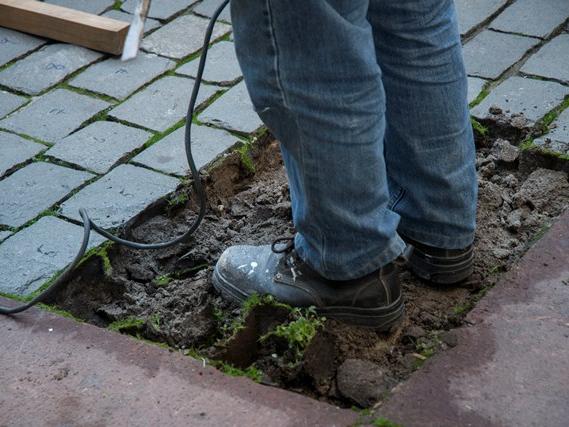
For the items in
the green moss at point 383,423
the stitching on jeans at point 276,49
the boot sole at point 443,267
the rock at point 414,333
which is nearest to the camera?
the stitching on jeans at point 276,49

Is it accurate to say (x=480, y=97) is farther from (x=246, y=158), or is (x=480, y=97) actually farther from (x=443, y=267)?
(x=443, y=267)

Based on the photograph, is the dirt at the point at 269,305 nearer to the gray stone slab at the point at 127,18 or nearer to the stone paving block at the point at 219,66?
the stone paving block at the point at 219,66

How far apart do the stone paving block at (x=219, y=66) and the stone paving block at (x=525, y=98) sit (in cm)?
98

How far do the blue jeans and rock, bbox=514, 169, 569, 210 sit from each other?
434 millimetres

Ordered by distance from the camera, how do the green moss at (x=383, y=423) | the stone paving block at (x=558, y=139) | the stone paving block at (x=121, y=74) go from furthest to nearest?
the stone paving block at (x=121, y=74) < the stone paving block at (x=558, y=139) < the green moss at (x=383, y=423)

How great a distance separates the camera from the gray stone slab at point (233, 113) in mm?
3461

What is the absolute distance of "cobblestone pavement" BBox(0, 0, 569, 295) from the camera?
3053mm

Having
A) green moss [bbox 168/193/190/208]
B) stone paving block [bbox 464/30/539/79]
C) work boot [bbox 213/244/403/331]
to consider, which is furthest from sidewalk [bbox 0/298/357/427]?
stone paving block [bbox 464/30/539/79]

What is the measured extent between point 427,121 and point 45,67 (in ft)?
6.60

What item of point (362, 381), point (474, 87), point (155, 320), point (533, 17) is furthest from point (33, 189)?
point (533, 17)

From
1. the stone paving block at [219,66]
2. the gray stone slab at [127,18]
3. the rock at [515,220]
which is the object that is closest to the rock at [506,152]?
the rock at [515,220]

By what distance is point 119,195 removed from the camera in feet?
10.2

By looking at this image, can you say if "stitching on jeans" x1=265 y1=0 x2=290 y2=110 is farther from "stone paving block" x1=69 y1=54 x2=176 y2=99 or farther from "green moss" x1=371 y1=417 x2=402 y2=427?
"stone paving block" x1=69 y1=54 x2=176 y2=99

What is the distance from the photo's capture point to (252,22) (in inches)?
83.4
